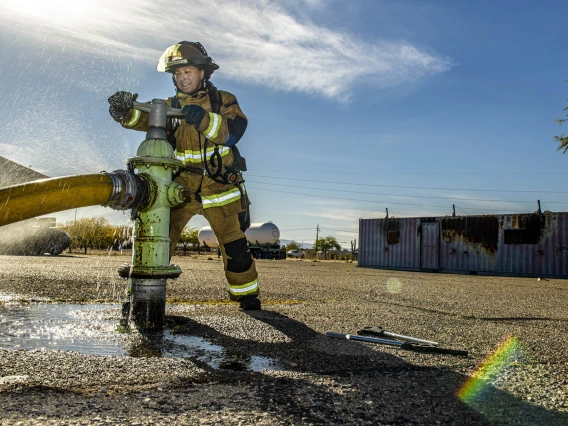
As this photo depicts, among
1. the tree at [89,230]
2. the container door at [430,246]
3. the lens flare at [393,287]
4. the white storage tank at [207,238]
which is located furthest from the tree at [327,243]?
the lens flare at [393,287]

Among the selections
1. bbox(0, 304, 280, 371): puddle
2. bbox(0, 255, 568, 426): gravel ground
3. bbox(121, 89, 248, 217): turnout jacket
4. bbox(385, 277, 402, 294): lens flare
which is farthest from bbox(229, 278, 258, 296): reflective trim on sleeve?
bbox(385, 277, 402, 294): lens flare

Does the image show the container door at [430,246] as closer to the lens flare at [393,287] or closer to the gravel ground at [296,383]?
the lens flare at [393,287]

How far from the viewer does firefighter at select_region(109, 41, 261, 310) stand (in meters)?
3.77

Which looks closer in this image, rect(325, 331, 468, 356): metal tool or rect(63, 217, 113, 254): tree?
rect(325, 331, 468, 356): metal tool

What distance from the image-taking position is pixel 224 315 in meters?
3.38

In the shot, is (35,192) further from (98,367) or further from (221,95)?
(221,95)

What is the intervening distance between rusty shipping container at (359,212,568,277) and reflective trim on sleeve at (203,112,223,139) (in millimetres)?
21727

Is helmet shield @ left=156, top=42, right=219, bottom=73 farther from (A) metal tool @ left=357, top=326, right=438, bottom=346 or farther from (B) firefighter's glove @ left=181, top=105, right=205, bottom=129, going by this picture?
(A) metal tool @ left=357, top=326, right=438, bottom=346

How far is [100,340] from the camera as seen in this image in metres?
2.38

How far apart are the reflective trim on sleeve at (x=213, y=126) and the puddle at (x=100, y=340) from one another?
4.45ft

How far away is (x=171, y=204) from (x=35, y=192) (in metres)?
1.04

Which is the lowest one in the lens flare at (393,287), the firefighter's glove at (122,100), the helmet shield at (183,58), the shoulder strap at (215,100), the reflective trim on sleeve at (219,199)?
the lens flare at (393,287)

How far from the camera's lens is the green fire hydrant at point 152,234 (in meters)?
2.84

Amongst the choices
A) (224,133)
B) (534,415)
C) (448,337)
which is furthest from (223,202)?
(534,415)
